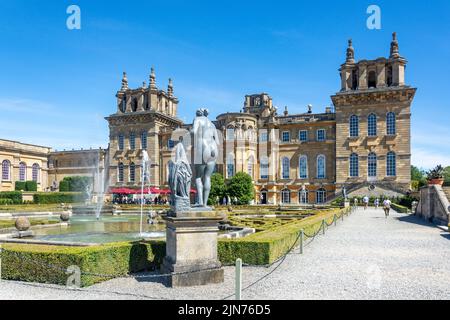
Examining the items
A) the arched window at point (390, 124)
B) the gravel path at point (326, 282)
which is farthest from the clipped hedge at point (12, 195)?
the gravel path at point (326, 282)

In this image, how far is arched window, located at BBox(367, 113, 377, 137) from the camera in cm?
4344

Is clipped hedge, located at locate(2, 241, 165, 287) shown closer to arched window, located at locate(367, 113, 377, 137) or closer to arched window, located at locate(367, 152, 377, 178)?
arched window, located at locate(367, 152, 377, 178)

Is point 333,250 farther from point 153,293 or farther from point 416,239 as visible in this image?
point 153,293

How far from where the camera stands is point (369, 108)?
43562 millimetres

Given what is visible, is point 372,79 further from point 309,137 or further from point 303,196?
point 303,196

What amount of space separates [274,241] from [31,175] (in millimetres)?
63672

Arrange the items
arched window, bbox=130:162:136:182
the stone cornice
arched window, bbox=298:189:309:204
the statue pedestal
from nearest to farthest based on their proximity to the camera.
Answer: the statue pedestal → the stone cornice → arched window, bbox=298:189:309:204 → arched window, bbox=130:162:136:182

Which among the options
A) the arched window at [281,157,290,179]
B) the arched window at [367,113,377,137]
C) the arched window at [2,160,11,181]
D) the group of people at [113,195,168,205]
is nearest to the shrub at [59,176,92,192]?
the arched window at [2,160,11,181]

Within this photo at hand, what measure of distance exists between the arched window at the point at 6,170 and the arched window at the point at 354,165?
50.6m

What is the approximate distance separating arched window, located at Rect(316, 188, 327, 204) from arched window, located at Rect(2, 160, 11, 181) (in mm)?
46724

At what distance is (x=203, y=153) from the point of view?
898 cm

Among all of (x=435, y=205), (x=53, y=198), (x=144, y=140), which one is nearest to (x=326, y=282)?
(x=435, y=205)

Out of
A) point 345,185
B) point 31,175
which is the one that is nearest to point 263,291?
point 345,185

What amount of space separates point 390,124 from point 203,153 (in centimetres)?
3918
